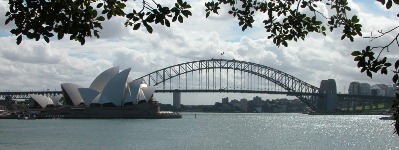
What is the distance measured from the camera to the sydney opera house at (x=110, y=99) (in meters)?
126

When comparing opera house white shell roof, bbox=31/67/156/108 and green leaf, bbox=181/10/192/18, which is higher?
opera house white shell roof, bbox=31/67/156/108

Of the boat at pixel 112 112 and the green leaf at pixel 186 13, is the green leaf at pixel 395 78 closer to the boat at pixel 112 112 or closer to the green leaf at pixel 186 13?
the green leaf at pixel 186 13

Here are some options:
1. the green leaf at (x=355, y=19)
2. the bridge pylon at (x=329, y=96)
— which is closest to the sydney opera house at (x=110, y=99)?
the bridge pylon at (x=329, y=96)

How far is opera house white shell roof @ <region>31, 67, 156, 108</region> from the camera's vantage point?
403 feet

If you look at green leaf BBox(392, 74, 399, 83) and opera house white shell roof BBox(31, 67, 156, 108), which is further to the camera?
opera house white shell roof BBox(31, 67, 156, 108)

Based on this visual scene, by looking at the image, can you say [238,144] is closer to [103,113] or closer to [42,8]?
[42,8]

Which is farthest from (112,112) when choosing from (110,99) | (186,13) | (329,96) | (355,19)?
(355,19)

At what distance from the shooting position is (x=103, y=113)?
131625mm

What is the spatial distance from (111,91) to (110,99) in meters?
2.36

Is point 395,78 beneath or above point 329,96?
beneath

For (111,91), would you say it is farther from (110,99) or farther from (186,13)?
(186,13)

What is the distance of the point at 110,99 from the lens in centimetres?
12781

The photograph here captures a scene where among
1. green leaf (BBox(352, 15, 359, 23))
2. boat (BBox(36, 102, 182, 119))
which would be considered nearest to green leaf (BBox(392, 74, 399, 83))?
green leaf (BBox(352, 15, 359, 23))

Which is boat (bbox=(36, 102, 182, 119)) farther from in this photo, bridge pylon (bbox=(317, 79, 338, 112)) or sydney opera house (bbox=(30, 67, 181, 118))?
bridge pylon (bbox=(317, 79, 338, 112))
